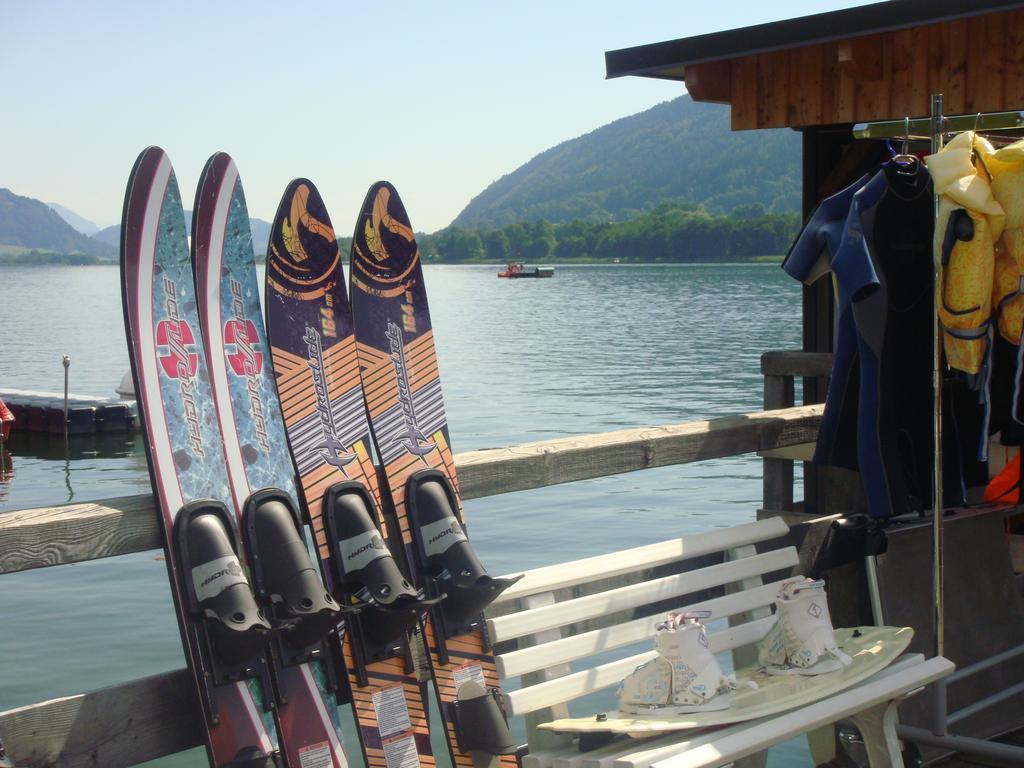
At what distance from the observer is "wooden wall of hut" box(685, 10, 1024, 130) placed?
4.51m

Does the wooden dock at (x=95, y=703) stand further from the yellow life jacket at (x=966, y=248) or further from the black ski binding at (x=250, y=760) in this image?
the yellow life jacket at (x=966, y=248)

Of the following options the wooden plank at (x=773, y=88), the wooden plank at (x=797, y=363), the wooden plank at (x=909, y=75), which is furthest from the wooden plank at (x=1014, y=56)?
the wooden plank at (x=797, y=363)

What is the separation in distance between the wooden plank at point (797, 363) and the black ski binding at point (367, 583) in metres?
2.18

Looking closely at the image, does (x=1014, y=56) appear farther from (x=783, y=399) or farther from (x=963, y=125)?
(x=783, y=399)

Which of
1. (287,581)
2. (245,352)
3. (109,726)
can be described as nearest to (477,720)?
(287,581)

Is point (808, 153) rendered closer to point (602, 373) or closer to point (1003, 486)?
point (1003, 486)

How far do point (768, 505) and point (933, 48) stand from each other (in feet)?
6.63

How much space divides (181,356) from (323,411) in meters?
0.35

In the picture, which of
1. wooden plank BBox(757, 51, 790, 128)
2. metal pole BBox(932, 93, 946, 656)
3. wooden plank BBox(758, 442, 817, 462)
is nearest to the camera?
metal pole BBox(932, 93, 946, 656)

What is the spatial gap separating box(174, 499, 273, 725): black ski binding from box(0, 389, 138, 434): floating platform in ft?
89.6

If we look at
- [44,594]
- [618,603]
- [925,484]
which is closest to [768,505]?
[925,484]

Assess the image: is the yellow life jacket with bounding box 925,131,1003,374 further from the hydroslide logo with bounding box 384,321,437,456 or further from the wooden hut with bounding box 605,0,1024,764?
the hydroslide logo with bounding box 384,321,437,456

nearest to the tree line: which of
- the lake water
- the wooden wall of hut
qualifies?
the lake water

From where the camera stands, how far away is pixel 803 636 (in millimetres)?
2789
